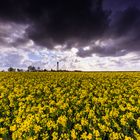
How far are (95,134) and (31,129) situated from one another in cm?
237

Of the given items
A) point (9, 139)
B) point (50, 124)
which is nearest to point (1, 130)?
point (9, 139)

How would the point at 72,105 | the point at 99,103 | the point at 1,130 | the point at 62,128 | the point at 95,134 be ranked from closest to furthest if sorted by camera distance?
the point at 95,134
the point at 1,130
the point at 62,128
the point at 72,105
the point at 99,103

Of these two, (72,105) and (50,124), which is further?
(72,105)

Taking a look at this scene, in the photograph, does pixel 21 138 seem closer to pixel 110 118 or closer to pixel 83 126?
pixel 83 126

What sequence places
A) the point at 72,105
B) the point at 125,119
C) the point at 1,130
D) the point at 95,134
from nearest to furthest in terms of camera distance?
the point at 95,134 < the point at 1,130 < the point at 125,119 < the point at 72,105

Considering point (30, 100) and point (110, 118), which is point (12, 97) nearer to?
point (30, 100)

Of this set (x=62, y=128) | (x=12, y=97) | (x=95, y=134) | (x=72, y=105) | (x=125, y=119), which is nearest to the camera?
(x=95, y=134)

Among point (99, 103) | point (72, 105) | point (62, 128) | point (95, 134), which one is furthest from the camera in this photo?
point (99, 103)

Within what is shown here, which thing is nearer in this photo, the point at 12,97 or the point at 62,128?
the point at 62,128

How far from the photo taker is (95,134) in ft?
32.2

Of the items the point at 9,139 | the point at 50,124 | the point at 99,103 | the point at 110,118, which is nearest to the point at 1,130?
the point at 9,139

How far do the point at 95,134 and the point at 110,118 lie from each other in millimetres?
2851

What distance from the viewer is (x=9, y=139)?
441 inches

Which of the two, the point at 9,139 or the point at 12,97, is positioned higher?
the point at 12,97
